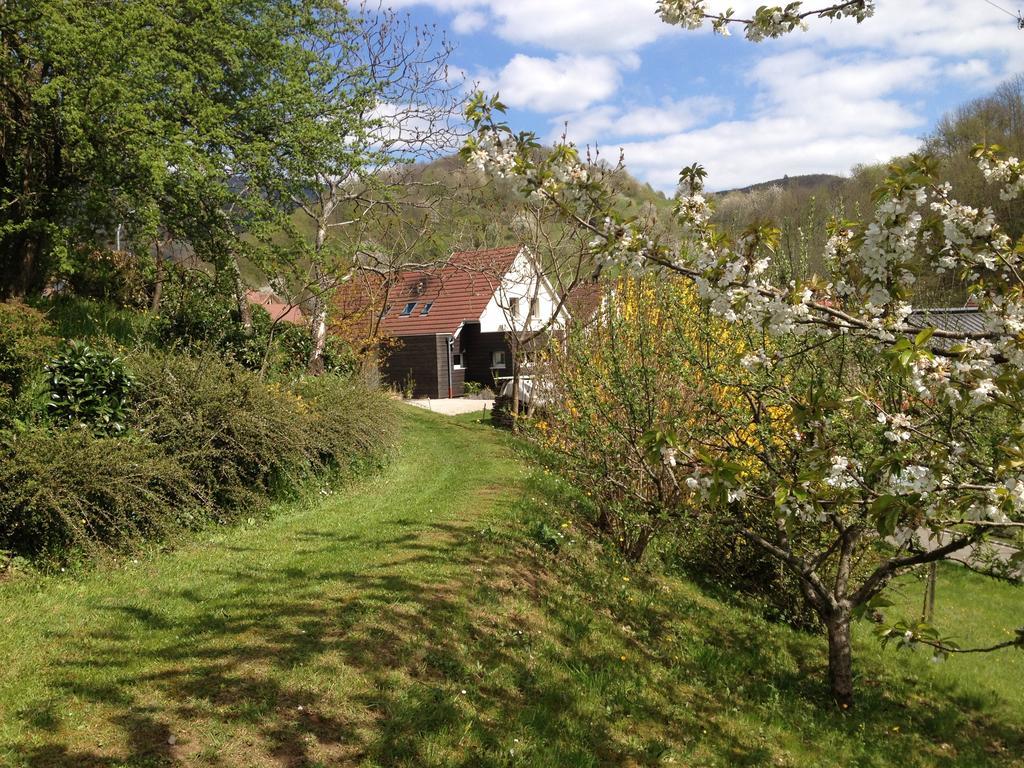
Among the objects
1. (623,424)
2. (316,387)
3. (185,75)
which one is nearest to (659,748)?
(623,424)

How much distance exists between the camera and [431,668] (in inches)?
183

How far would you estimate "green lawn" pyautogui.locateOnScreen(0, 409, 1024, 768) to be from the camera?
12.3ft

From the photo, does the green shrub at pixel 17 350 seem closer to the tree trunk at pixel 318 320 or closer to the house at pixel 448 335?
the tree trunk at pixel 318 320

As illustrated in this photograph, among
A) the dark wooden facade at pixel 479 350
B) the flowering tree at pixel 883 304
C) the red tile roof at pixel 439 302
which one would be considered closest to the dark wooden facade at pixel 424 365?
the red tile roof at pixel 439 302

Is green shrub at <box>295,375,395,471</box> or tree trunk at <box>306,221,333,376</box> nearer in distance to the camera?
green shrub at <box>295,375,395,471</box>

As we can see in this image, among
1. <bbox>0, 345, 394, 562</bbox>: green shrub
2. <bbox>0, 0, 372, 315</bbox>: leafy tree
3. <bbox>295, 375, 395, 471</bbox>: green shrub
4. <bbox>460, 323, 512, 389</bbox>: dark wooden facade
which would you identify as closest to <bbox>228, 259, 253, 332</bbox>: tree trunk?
<bbox>0, 0, 372, 315</bbox>: leafy tree

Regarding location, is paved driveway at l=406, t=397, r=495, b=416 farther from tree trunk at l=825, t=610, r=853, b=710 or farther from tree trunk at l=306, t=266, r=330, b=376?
tree trunk at l=825, t=610, r=853, b=710

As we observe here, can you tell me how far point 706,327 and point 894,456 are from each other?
366 centimetres

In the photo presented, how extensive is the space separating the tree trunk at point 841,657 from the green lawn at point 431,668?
0.20 metres

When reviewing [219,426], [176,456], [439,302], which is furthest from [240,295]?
[439,302]

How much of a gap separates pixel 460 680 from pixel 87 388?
485cm

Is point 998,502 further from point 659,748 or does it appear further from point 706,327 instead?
point 706,327

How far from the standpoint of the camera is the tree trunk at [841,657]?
234 inches

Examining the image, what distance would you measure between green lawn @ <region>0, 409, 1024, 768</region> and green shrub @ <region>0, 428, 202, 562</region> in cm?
37
